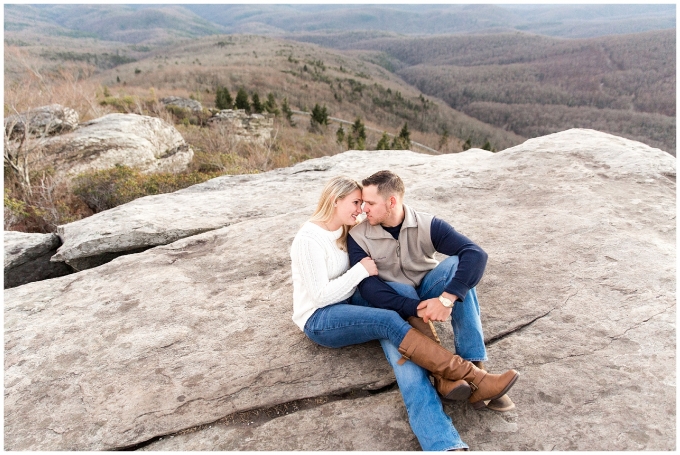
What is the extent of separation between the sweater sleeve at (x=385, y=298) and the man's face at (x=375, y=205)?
37cm

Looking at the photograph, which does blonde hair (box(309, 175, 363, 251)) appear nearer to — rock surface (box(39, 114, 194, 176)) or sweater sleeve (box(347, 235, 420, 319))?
sweater sleeve (box(347, 235, 420, 319))

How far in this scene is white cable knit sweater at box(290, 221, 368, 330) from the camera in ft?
9.48

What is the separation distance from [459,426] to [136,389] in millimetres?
2178

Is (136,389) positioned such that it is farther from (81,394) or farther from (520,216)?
(520,216)

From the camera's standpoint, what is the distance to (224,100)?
1316 inches

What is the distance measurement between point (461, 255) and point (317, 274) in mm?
1022

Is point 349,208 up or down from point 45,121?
up

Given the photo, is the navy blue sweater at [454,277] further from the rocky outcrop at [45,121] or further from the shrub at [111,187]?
the rocky outcrop at [45,121]

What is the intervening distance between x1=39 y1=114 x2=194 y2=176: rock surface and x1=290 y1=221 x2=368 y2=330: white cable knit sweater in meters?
9.06

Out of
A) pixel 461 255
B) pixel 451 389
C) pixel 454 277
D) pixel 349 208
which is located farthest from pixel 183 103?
pixel 451 389

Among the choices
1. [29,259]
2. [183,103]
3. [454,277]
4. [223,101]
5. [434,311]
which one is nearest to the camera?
[434,311]

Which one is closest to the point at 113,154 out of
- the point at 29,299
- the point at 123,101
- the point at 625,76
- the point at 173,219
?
the point at 173,219

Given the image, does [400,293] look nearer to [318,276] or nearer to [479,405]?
[318,276]

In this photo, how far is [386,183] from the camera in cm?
302
